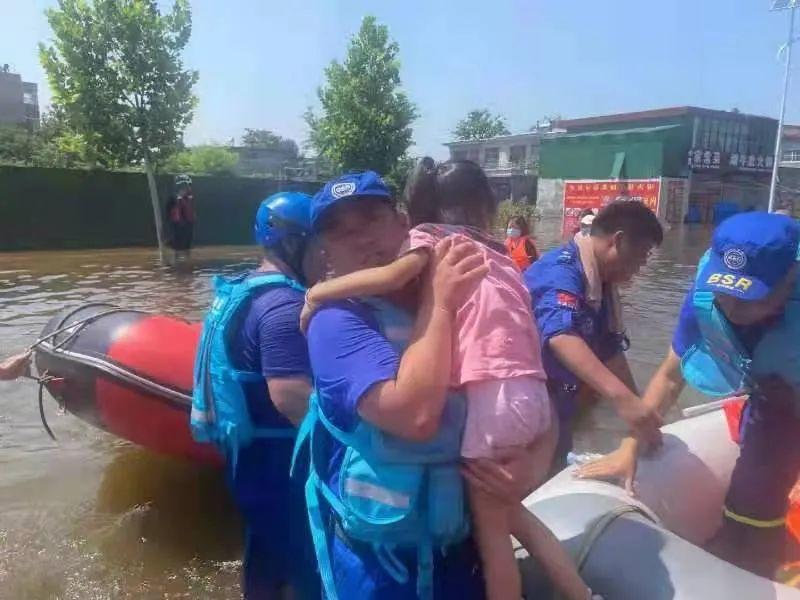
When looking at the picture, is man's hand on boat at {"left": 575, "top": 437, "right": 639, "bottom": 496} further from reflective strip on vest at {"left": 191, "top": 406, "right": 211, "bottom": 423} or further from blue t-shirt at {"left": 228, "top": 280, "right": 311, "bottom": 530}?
reflective strip on vest at {"left": 191, "top": 406, "right": 211, "bottom": 423}

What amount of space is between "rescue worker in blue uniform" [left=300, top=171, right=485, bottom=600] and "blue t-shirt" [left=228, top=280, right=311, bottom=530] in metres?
0.56

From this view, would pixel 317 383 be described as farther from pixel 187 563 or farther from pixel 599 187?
pixel 599 187

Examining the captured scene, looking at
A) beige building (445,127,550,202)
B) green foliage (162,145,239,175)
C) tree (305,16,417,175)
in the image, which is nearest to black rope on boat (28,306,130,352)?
tree (305,16,417,175)

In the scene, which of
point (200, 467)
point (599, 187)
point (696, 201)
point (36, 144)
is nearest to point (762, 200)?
point (696, 201)

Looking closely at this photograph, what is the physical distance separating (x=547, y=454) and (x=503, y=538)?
0.20 m

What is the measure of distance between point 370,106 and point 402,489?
78.4 feet

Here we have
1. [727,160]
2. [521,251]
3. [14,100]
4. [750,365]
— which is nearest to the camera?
[750,365]

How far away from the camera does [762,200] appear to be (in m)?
35.4

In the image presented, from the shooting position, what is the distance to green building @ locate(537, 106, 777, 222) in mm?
32469

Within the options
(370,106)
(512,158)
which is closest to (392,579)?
(370,106)

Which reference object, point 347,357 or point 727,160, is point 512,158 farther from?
point 347,357

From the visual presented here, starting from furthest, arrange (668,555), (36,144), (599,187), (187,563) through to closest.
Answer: (599,187)
(36,144)
(187,563)
(668,555)

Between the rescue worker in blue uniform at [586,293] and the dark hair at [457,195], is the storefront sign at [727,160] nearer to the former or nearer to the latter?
the rescue worker in blue uniform at [586,293]

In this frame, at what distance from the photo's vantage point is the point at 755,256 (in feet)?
6.83
